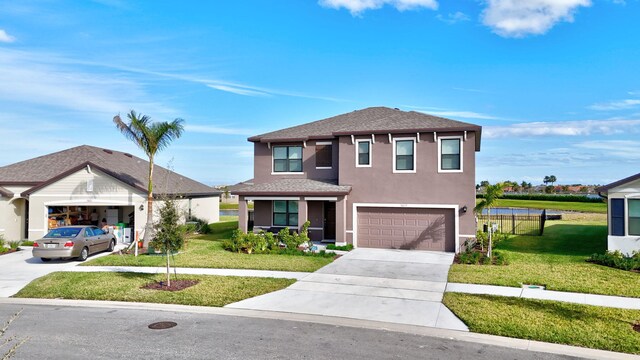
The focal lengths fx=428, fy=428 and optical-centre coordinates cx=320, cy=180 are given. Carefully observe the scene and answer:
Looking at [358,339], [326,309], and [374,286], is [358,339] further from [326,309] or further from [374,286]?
[374,286]

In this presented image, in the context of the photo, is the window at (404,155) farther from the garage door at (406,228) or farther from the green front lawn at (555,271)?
the green front lawn at (555,271)

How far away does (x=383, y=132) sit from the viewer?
21.2m

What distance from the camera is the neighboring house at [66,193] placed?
22688mm

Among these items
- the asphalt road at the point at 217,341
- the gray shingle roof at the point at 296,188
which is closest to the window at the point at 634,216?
the gray shingle roof at the point at 296,188

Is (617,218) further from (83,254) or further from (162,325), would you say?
(83,254)

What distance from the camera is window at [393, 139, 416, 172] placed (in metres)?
21.0

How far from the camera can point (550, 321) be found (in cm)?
953

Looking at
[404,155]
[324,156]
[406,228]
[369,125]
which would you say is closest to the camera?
[406,228]

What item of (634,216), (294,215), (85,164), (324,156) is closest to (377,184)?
(324,156)

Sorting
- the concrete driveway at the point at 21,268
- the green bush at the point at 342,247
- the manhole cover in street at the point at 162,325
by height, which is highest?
the green bush at the point at 342,247

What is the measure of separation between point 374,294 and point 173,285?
6.10 m

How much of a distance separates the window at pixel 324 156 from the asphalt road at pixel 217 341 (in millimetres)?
14484

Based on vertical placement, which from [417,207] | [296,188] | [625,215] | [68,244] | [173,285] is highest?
[296,188]

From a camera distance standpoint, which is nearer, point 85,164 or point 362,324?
point 362,324
